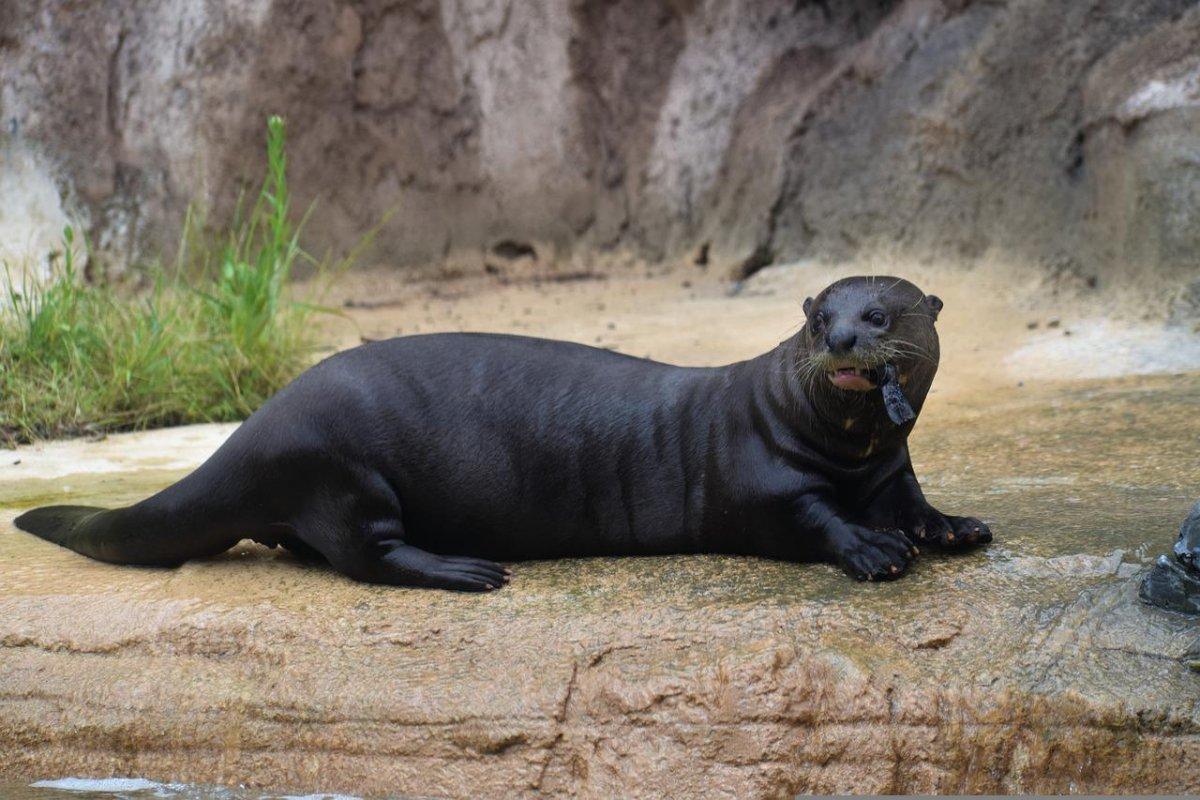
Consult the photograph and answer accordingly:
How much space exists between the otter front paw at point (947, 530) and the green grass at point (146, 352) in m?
3.23

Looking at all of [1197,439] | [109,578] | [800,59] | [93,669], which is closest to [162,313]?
[109,578]

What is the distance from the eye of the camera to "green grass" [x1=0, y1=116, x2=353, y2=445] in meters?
5.61

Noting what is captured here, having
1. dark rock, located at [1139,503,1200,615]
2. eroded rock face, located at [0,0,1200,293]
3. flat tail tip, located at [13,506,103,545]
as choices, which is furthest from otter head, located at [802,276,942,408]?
eroded rock face, located at [0,0,1200,293]

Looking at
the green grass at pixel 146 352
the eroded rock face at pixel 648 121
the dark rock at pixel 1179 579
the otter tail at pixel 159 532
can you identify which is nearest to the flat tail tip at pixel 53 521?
the otter tail at pixel 159 532

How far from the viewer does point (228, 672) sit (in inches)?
113

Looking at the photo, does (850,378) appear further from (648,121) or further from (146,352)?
(648,121)

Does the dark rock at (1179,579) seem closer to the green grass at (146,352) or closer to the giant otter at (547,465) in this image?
the giant otter at (547,465)

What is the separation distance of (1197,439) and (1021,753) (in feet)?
6.49

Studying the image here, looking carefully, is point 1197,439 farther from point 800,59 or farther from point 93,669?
point 800,59

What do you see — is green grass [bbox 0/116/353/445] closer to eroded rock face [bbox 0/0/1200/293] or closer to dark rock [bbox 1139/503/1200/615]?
eroded rock face [bbox 0/0/1200/293]

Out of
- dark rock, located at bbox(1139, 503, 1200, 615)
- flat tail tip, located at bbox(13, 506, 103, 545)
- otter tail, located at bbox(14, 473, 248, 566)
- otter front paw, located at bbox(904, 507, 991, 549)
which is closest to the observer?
dark rock, located at bbox(1139, 503, 1200, 615)

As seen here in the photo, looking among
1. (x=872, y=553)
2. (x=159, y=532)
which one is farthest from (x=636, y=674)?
(x=159, y=532)

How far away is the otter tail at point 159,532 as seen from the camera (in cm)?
330

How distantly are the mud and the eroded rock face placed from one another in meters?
4.07
